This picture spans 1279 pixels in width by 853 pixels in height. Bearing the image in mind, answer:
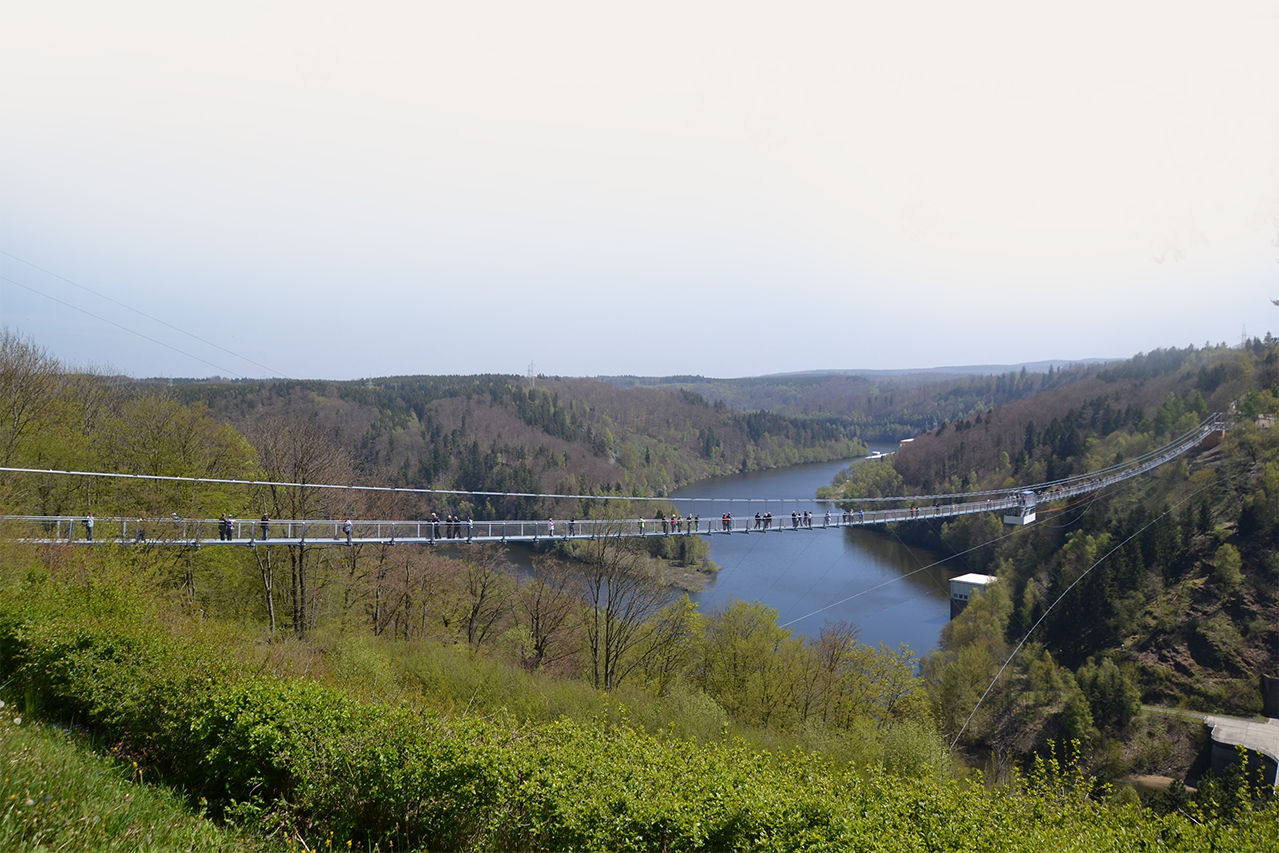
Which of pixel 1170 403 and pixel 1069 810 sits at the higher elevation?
pixel 1170 403

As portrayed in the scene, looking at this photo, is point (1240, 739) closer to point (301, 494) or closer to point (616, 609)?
point (616, 609)

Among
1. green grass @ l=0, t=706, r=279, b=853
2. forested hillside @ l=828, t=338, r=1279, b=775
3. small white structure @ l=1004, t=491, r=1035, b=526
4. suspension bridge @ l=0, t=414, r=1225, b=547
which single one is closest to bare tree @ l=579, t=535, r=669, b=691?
suspension bridge @ l=0, t=414, r=1225, b=547

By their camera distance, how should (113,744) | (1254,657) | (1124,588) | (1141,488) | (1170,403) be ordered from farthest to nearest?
(1170,403), (1141,488), (1124,588), (1254,657), (113,744)

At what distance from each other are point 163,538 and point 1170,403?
57221mm

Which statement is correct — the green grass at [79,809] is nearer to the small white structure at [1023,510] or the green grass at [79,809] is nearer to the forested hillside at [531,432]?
the small white structure at [1023,510]

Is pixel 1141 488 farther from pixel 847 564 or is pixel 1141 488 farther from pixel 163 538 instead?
pixel 163 538

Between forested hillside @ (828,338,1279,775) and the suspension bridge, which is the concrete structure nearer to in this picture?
forested hillside @ (828,338,1279,775)

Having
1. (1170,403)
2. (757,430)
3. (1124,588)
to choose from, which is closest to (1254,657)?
(1124,588)

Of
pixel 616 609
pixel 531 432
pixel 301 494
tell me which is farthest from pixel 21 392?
pixel 531 432

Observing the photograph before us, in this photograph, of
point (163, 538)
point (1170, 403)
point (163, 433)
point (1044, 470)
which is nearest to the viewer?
point (163, 538)

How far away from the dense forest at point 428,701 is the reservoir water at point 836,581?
4.64m

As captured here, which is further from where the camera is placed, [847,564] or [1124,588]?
[847,564]

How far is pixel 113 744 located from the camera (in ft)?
21.5

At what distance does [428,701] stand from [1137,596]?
116ft
